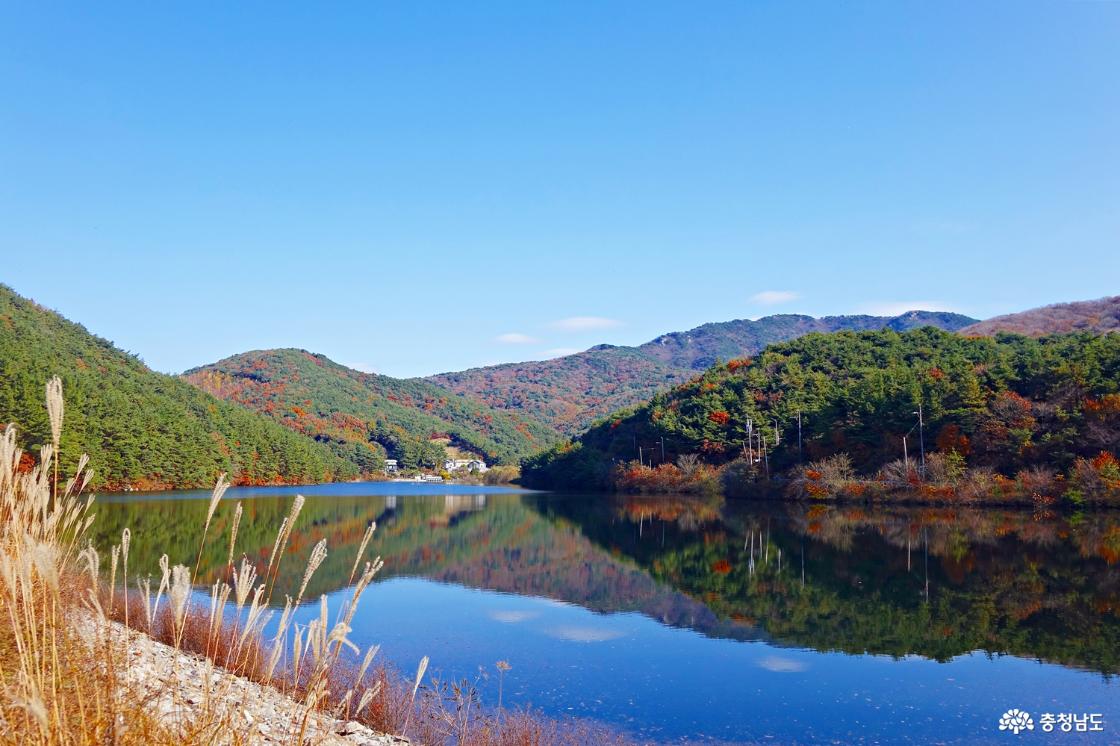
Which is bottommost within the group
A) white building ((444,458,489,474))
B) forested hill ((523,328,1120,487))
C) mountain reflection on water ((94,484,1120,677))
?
white building ((444,458,489,474))

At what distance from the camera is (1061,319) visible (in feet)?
426

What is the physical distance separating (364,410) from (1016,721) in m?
139

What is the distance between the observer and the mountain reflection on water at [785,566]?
15375mm

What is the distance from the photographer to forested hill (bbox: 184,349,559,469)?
126m

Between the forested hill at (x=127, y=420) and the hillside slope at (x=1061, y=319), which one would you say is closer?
the forested hill at (x=127, y=420)

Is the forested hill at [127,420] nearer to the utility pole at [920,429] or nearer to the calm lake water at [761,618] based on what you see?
the calm lake water at [761,618]

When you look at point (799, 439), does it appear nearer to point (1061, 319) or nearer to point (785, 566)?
point (785, 566)

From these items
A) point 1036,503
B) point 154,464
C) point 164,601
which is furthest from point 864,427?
point 154,464

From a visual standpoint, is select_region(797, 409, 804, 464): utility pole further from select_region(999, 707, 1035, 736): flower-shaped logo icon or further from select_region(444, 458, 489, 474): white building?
select_region(444, 458, 489, 474): white building

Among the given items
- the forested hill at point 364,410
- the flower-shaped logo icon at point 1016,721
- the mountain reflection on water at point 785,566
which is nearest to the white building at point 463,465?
the forested hill at point 364,410

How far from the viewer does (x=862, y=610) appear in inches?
677

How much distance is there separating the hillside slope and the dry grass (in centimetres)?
11735

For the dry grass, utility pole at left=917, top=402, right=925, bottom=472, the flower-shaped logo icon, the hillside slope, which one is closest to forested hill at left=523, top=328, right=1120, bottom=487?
utility pole at left=917, top=402, right=925, bottom=472

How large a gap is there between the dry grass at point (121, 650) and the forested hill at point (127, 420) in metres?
32.3
